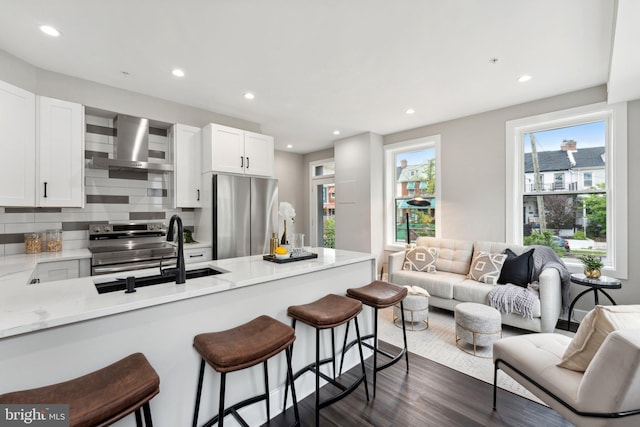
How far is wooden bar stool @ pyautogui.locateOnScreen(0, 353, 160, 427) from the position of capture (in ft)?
2.90

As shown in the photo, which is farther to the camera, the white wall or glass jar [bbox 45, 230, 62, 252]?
the white wall

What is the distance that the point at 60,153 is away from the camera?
2.81 meters

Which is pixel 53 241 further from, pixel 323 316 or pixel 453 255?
pixel 453 255

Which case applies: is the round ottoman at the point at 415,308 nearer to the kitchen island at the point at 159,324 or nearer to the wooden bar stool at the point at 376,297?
the wooden bar stool at the point at 376,297

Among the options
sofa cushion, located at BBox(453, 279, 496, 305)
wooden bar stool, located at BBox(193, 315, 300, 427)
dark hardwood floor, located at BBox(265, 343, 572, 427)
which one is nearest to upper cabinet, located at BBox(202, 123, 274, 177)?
wooden bar stool, located at BBox(193, 315, 300, 427)

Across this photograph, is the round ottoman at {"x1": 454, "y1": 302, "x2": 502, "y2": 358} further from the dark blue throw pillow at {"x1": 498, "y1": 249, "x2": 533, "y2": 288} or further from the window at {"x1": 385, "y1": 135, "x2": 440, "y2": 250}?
the window at {"x1": 385, "y1": 135, "x2": 440, "y2": 250}

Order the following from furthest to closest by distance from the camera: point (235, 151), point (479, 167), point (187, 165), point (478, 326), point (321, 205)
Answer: point (321, 205)
point (479, 167)
point (235, 151)
point (187, 165)
point (478, 326)

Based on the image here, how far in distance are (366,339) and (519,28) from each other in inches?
→ 113

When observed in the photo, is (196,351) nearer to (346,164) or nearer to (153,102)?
(153,102)

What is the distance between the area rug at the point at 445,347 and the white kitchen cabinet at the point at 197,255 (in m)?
2.29

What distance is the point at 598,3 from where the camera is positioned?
1.95 metres

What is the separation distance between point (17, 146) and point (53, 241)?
3.20 feet

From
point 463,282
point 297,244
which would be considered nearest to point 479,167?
point 463,282

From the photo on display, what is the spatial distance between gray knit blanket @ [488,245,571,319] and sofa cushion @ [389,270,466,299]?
0.46m
